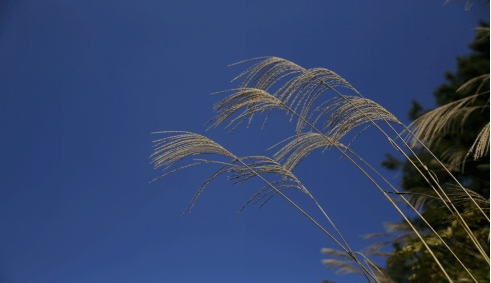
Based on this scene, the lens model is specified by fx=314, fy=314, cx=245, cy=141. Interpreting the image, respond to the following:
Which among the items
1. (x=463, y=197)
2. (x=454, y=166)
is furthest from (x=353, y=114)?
(x=454, y=166)

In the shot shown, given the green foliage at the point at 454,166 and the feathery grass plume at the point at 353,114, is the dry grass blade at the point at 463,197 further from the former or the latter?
the green foliage at the point at 454,166

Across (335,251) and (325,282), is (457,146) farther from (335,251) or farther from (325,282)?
(325,282)

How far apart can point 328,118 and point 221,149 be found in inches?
16.2

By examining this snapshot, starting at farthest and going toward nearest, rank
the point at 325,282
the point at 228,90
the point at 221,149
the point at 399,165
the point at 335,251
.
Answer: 1. the point at 399,165
2. the point at 335,251
3. the point at 325,282
4. the point at 228,90
5. the point at 221,149

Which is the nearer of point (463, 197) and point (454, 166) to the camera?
point (463, 197)

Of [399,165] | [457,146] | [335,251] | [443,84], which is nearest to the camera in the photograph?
[335,251]

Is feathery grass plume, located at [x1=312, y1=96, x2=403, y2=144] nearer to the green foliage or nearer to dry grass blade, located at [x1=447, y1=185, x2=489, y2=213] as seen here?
dry grass blade, located at [x1=447, y1=185, x2=489, y2=213]

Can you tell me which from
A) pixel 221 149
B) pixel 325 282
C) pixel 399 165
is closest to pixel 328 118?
pixel 221 149

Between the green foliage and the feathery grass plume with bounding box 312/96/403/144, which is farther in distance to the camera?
the green foliage

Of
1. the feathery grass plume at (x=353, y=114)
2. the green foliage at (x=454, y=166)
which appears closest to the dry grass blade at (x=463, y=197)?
the feathery grass plume at (x=353, y=114)

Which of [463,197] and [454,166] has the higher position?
[463,197]

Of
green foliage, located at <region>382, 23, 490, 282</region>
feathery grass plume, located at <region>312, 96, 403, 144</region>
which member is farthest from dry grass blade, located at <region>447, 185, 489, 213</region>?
green foliage, located at <region>382, 23, 490, 282</region>

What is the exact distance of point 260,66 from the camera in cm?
112

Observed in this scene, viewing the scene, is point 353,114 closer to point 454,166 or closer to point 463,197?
point 463,197
